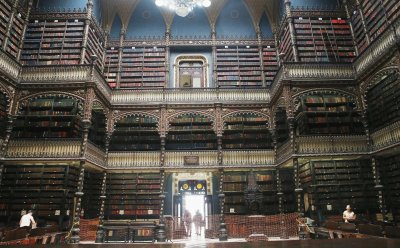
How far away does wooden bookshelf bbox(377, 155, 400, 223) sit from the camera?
25.9ft

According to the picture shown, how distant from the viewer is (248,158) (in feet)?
33.7

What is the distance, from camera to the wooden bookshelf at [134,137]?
1127 cm

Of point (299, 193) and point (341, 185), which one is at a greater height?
point (341, 185)

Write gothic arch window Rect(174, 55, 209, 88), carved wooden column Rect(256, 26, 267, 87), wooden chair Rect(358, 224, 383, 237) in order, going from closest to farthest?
wooden chair Rect(358, 224, 383, 237), carved wooden column Rect(256, 26, 267, 87), gothic arch window Rect(174, 55, 209, 88)

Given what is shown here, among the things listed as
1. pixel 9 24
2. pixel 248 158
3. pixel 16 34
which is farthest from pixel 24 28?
pixel 248 158

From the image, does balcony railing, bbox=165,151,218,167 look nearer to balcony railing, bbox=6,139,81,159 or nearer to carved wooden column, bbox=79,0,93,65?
balcony railing, bbox=6,139,81,159

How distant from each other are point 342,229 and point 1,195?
9.38 m

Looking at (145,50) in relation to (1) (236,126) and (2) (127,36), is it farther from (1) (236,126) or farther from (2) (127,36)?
(1) (236,126)

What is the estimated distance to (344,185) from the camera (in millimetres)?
8727

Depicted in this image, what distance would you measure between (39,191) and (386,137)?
411 inches

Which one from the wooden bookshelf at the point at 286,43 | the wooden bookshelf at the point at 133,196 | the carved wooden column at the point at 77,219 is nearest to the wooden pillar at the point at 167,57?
the wooden bookshelf at the point at 133,196

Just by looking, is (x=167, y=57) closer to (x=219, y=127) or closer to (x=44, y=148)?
(x=219, y=127)

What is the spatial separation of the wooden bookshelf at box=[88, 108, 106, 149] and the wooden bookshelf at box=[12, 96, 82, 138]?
99 cm

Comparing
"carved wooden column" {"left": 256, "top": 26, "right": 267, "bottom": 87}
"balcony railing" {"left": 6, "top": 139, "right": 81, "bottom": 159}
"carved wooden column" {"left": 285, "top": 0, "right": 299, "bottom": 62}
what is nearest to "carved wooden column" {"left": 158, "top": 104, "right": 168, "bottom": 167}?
"balcony railing" {"left": 6, "top": 139, "right": 81, "bottom": 159}
